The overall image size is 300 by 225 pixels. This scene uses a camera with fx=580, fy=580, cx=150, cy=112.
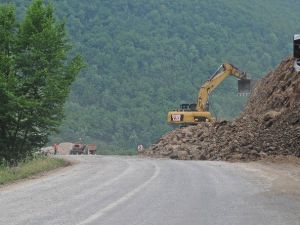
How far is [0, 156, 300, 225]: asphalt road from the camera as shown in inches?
376

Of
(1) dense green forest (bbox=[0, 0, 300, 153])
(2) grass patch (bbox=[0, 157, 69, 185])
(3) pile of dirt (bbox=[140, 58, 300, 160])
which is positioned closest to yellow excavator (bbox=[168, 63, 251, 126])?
(3) pile of dirt (bbox=[140, 58, 300, 160])

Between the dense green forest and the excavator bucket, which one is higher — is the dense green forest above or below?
above

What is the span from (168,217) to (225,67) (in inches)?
1486

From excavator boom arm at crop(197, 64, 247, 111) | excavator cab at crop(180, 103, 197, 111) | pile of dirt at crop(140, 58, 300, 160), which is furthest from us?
excavator cab at crop(180, 103, 197, 111)

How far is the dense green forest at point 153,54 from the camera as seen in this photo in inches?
5143

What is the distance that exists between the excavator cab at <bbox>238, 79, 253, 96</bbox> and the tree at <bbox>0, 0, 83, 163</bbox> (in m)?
19.5

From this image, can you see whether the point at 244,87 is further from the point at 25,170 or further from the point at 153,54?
the point at 153,54

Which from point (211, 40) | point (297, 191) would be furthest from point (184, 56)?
point (297, 191)

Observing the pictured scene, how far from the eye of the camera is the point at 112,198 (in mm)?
12320

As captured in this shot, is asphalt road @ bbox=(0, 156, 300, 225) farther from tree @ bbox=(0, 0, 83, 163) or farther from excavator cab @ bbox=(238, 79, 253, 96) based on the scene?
excavator cab @ bbox=(238, 79, 253, 96)

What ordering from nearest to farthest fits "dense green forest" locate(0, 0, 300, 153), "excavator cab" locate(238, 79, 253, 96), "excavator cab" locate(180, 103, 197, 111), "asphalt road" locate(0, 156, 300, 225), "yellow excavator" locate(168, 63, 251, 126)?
"asphalt road" locate(0, 156, 300, 225)
"yellow excavator" locate(168, 63, 251, 126)
"excavator cab" locate(238, 79, 253, 96)
"excavator cab" locate(180, 103, 197, 111)
"dense green forest" locate(0, 0, 300, 153)

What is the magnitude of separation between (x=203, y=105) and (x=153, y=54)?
128 meters

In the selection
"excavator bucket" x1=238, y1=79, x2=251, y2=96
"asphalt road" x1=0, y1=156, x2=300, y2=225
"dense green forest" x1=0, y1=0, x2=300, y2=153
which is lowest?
"asphalt road" x1=0, y1=156, x2=300, y2=225

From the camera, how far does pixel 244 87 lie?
4553 centimetres
